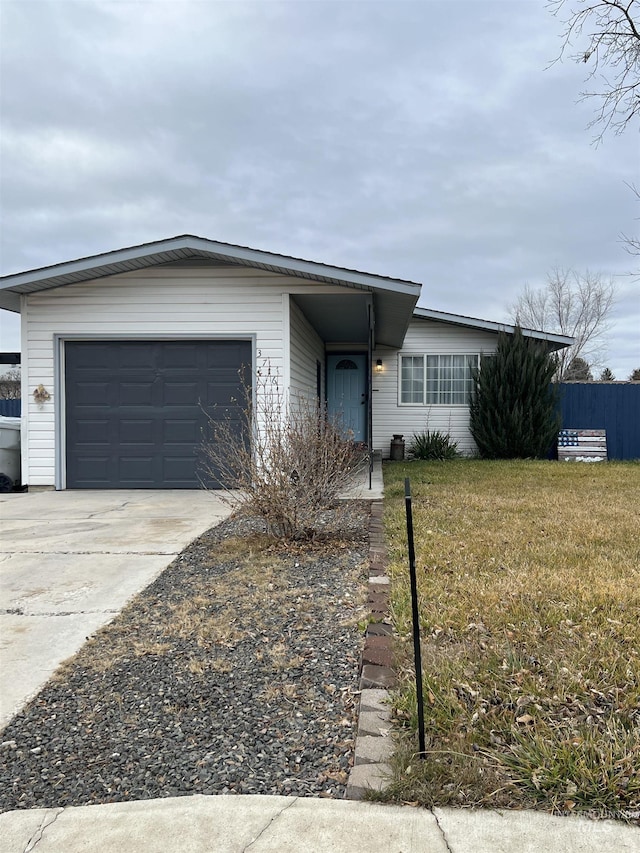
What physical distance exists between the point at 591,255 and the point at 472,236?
5465 millimetres

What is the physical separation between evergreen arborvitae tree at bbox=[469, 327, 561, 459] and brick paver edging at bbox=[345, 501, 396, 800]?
9204mm

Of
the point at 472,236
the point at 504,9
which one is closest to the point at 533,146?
the point at 504,9

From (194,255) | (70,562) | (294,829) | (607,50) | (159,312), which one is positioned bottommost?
(294,829)

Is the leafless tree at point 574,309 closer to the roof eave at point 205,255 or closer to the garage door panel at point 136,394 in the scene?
the roof eave at point 205,255

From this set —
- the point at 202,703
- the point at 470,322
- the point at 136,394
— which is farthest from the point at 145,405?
the point at 470,322

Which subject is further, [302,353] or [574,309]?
[574,309]

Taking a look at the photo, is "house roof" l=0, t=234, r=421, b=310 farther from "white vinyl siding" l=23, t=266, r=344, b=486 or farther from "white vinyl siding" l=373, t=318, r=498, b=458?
"white vinyl siding" l=373, t=318, r=498, b=458

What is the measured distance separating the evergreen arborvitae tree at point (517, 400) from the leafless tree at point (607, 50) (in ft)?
13.9

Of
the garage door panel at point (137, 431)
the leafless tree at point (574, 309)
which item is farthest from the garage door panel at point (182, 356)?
the leafless tree at point (574, 309)

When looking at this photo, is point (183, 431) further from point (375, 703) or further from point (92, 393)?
point (375, 703)

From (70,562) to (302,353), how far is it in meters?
5.99

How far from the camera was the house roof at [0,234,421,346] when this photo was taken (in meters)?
7.53

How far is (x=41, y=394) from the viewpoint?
327 inches

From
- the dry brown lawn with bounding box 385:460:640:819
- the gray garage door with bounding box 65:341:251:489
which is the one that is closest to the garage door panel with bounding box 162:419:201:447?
the gray garage door with bounding box 65:341:251:489
